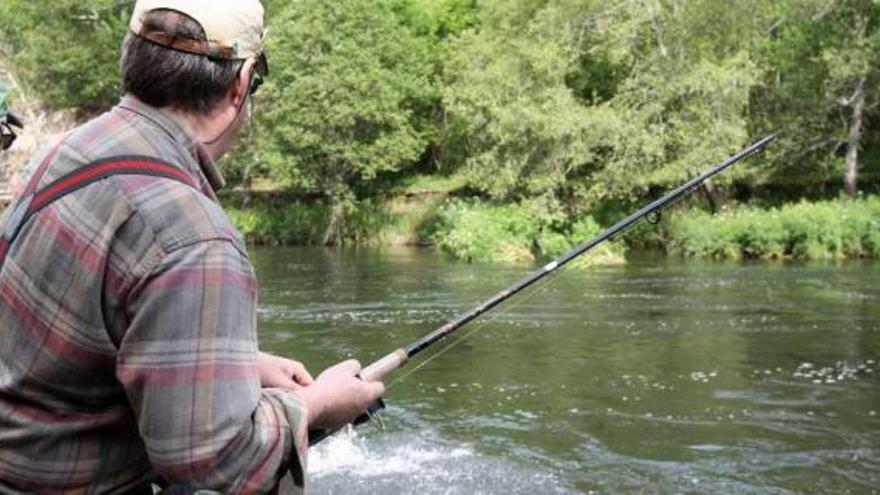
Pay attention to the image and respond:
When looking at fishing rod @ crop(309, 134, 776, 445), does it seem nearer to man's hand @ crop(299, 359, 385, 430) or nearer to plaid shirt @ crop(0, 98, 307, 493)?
man's hand @ crop(299, 359, 385, 430)

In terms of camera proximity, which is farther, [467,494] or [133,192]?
[467,494]

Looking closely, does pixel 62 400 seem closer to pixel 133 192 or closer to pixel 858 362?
pixel 133 192

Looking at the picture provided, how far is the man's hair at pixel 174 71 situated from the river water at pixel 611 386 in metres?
5.74

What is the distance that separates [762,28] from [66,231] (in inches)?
1302

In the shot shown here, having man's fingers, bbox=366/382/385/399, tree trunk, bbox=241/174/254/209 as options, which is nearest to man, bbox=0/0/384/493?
man's fingers, bbox=366/382/385/399

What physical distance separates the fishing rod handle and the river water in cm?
432

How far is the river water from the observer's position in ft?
25.4

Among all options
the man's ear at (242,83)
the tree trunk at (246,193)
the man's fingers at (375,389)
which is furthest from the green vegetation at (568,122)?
the man's ear at (242,83)

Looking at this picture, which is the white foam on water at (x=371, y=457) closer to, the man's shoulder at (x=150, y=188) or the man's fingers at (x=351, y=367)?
the man's fingers at (x=351, y=367)

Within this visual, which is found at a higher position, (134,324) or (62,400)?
(134,324)

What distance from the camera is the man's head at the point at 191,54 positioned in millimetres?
1975

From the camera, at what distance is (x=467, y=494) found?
7359 millimetres

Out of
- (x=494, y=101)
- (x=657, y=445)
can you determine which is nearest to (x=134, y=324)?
(x=657, y=445)

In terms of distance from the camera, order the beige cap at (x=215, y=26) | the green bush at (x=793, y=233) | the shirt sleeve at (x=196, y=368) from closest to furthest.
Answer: the shirt sleeve at (x=196, y=368)
the beige cap at (x=215, y=26)
the green bush at (x=793, y=233)
